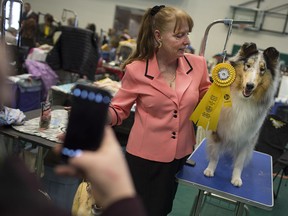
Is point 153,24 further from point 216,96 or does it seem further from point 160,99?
point 216,96

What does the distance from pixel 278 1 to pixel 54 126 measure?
988 centimetres

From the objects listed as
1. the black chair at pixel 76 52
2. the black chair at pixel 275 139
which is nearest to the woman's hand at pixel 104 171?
the black chair at pixel 275 139

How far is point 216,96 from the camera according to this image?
1.85 metres

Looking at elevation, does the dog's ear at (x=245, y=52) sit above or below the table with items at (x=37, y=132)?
above

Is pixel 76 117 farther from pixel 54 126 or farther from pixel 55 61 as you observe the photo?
pixel 55 61

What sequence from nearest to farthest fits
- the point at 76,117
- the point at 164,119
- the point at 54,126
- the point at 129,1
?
the point at 76,117 < the point at 164,119 < the point at 54,126 < the point at 129,1

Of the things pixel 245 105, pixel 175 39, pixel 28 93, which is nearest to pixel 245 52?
pixel 245 105

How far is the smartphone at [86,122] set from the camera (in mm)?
564

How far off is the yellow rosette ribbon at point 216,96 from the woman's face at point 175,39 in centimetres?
23

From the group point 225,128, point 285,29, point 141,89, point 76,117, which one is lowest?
point 225,128

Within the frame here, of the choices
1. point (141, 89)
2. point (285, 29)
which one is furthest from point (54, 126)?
point (285, 29)

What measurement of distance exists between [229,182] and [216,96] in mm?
528

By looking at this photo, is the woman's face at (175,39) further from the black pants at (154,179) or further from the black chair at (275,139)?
the black chair at (275,139)

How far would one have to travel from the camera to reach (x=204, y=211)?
343 cm
